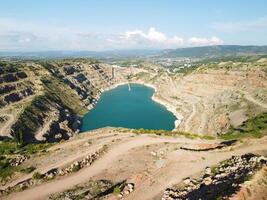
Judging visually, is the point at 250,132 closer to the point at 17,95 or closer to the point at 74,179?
the point at 74,179

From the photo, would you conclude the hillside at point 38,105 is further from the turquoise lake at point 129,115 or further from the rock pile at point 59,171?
the rock pile at point 59,171

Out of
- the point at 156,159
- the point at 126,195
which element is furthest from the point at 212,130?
the point at 126,195

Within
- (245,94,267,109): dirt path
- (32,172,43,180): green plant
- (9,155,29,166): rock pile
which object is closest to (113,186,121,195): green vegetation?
(32,172,43,180): green plant

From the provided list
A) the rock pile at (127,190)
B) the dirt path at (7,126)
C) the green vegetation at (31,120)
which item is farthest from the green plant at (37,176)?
the dirt path at (7,126)

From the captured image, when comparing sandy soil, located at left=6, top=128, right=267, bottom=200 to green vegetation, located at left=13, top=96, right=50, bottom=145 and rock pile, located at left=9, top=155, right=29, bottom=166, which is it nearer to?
rock pile, located at left=9, top=155, right=29, bottom=166

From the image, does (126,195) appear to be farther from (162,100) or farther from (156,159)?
(162,100)
